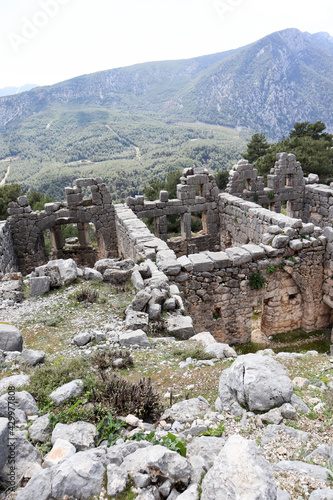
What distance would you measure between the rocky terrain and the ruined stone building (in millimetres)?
3180

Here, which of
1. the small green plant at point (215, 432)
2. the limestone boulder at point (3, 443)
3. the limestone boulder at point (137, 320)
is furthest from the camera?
the limestone boulder at point (137, 320)

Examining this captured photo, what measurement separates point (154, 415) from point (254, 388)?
1256mm

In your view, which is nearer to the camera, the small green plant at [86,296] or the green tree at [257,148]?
the small green plant at [86,296]

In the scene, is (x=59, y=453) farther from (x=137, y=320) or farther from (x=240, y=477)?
(x=137, y=320)

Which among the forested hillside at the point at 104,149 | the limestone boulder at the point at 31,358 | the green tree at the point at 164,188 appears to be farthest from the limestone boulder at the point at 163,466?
the forested hillside at the point at 104,149

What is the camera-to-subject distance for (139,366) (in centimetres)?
576

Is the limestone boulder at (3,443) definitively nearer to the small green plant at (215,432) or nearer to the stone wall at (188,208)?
the small green plant at (215,432)

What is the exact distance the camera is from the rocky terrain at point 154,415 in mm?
3043

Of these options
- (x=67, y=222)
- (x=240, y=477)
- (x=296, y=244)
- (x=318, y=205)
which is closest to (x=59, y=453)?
(x=240, y=477)

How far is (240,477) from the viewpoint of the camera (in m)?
2.79

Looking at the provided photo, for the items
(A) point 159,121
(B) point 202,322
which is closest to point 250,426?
(B) point 202,322

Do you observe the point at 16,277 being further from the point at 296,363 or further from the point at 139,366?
the point at 296,363

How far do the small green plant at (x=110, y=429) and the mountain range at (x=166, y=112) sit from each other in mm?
63407

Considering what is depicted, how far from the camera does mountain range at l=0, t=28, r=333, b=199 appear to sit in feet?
296
